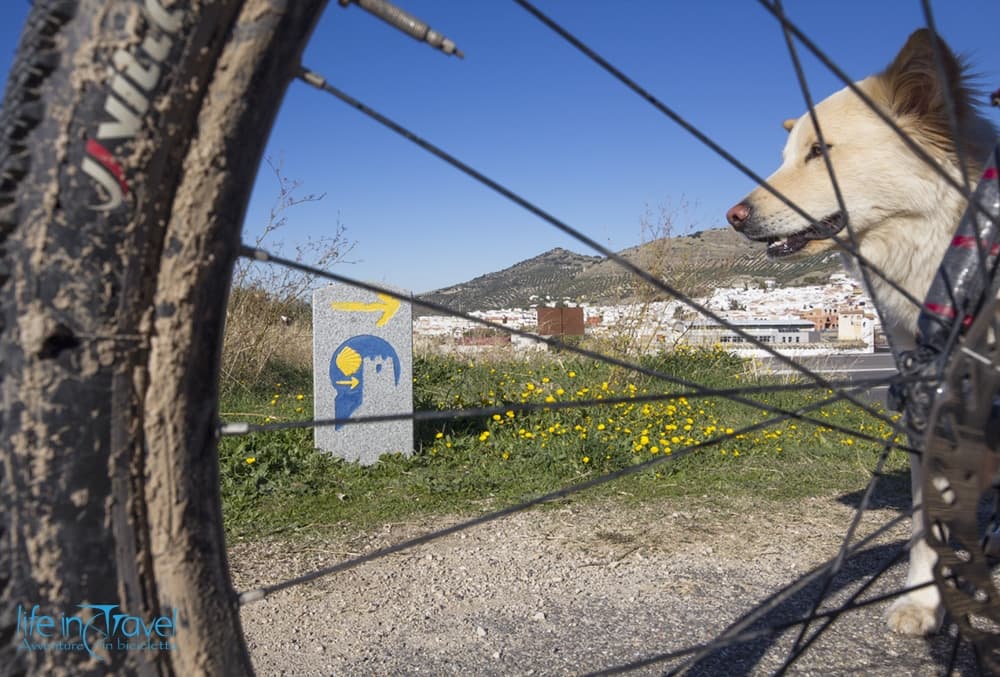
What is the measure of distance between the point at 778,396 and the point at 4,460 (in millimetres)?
7733

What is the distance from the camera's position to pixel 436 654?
2725 mm

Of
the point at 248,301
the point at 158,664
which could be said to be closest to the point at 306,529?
the point at 158,664

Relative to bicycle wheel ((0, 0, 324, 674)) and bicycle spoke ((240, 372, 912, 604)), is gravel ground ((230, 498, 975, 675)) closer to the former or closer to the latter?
bicycle spoke ((240, 372, 912, 604))

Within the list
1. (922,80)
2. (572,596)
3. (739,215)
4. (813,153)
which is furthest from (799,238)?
(572,596)

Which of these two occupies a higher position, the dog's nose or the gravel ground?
the dog's nose

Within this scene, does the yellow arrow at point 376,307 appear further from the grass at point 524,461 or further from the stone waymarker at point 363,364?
the grass at point 524,461

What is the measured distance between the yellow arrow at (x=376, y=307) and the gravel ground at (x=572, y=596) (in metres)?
2.03

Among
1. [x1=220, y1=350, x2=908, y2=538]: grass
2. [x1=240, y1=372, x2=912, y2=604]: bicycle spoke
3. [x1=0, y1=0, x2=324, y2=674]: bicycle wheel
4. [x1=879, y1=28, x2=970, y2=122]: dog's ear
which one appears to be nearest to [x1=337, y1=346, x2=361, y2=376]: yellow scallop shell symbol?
[x1=220, y1=350, x2=908, y2=538]: grass

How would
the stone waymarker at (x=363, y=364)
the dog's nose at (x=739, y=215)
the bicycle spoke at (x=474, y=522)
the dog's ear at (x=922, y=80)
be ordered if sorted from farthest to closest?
1. the stone waymarker at (x=363, y=364)
2. the dog's nose at (x=739, y=215)
3. the dog's ear at (x=922, y=80)
4. the bicycle spoke at (x=474, y=522)

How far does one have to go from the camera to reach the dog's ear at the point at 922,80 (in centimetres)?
238

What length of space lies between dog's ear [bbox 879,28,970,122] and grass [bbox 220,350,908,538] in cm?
175

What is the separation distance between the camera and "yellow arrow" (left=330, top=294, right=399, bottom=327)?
588 centimetres

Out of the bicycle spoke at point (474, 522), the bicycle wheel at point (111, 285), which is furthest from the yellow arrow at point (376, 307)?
the bicycle wheel at point (111, 285)

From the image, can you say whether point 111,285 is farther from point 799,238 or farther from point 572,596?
point 572,596
